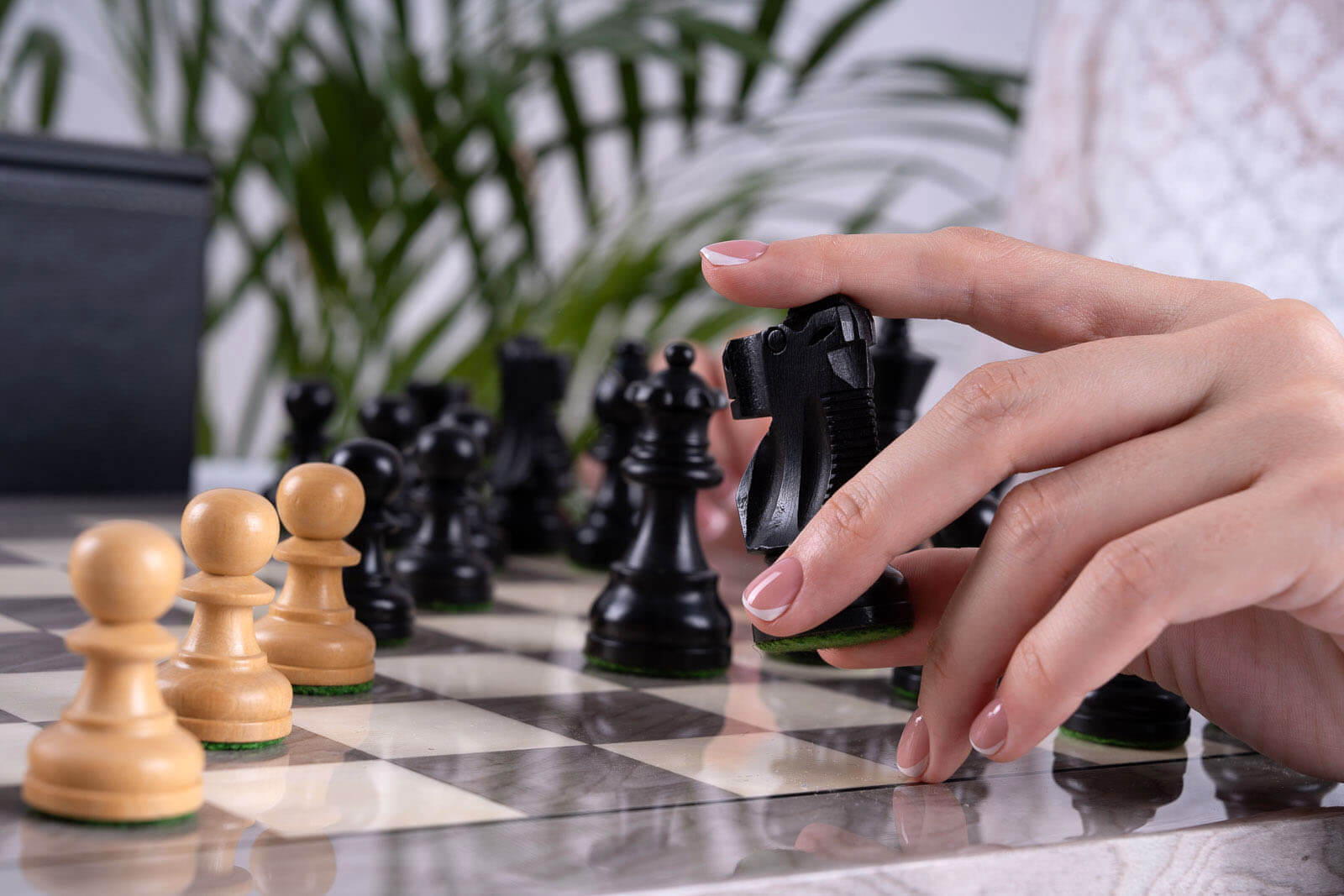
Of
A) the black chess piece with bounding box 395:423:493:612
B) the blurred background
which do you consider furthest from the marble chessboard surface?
the blurred background

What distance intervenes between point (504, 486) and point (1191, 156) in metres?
0.97

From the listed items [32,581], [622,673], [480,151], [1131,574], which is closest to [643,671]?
[622,673]

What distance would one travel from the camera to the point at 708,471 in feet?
3.56

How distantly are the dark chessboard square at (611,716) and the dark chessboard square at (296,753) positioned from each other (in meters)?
0.13

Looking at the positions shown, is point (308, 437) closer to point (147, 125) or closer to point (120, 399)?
point (120, 399)

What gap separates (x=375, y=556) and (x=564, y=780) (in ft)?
1.48

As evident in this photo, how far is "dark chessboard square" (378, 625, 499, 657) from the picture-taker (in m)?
0.99

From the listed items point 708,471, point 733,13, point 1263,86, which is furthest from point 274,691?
point 733,13

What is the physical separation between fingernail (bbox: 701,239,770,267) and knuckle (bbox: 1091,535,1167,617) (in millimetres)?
275

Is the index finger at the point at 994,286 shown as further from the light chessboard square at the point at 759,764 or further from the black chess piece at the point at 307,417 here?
the black chess piece at the point at 307,417

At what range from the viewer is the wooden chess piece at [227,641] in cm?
67

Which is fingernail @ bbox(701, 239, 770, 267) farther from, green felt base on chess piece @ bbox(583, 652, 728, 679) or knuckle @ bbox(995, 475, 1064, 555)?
green felt base on chess piece @ bbox(583, 652, 728, 679)

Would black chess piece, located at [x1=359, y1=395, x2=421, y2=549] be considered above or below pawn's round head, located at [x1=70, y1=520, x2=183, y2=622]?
above

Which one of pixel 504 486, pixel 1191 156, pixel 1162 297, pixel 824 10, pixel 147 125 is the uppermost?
pixel 824 10
